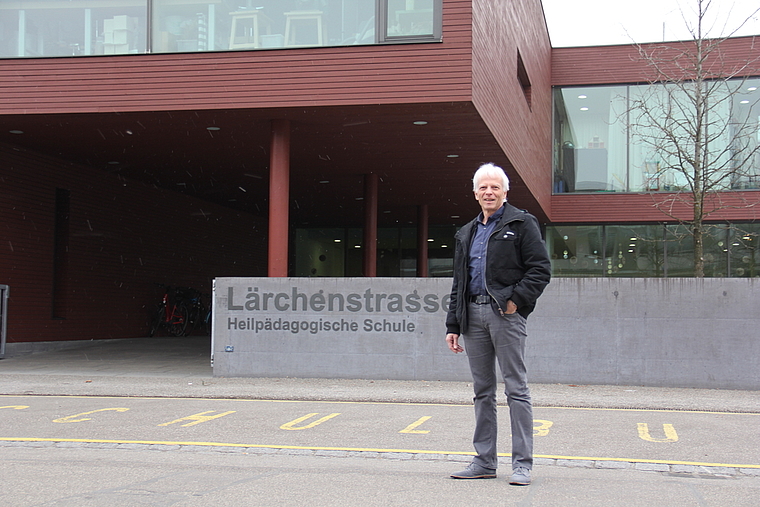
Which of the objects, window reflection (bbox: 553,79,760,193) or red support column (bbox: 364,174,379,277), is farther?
window reflection (bbox: 553,79,760,193)

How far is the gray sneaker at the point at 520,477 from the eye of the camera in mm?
4797

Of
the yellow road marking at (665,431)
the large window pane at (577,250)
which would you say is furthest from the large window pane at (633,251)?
the yellow road marking at (665,431)

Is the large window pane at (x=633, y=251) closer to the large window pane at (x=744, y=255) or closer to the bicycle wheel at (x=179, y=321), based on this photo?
the large window pane at (x=744, y=255)

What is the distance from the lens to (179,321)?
70.7 feet

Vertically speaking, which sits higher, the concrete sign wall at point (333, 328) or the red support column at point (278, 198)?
the red support column at point (278, 198)

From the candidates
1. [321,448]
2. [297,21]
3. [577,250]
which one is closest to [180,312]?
[297,21]

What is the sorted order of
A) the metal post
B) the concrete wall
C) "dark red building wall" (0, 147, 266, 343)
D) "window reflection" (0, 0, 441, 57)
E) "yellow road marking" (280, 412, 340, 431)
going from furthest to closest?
1. "dark red building wall" (0, 147, 266, 343)
2. the metal post
3. "window reflection" (0, 0, 441, 57)
4. the concrete wall
5. "yellow road marking" (280, 412, 340, 431)

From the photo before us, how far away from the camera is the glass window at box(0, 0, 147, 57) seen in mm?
12781

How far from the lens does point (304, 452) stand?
241 inches

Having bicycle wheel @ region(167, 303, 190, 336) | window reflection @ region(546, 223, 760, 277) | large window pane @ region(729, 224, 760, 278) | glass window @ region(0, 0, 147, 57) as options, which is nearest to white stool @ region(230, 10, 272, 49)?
glass window @ region(0, 0, 147, 57)

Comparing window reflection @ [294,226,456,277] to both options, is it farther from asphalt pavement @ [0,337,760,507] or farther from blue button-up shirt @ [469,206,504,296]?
blue button-up shirt @ [469,206,504,296]

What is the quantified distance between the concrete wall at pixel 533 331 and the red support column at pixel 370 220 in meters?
6.39

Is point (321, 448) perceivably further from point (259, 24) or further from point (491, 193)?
point (259, 24)

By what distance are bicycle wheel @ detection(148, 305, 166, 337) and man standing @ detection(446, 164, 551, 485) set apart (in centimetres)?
1699
